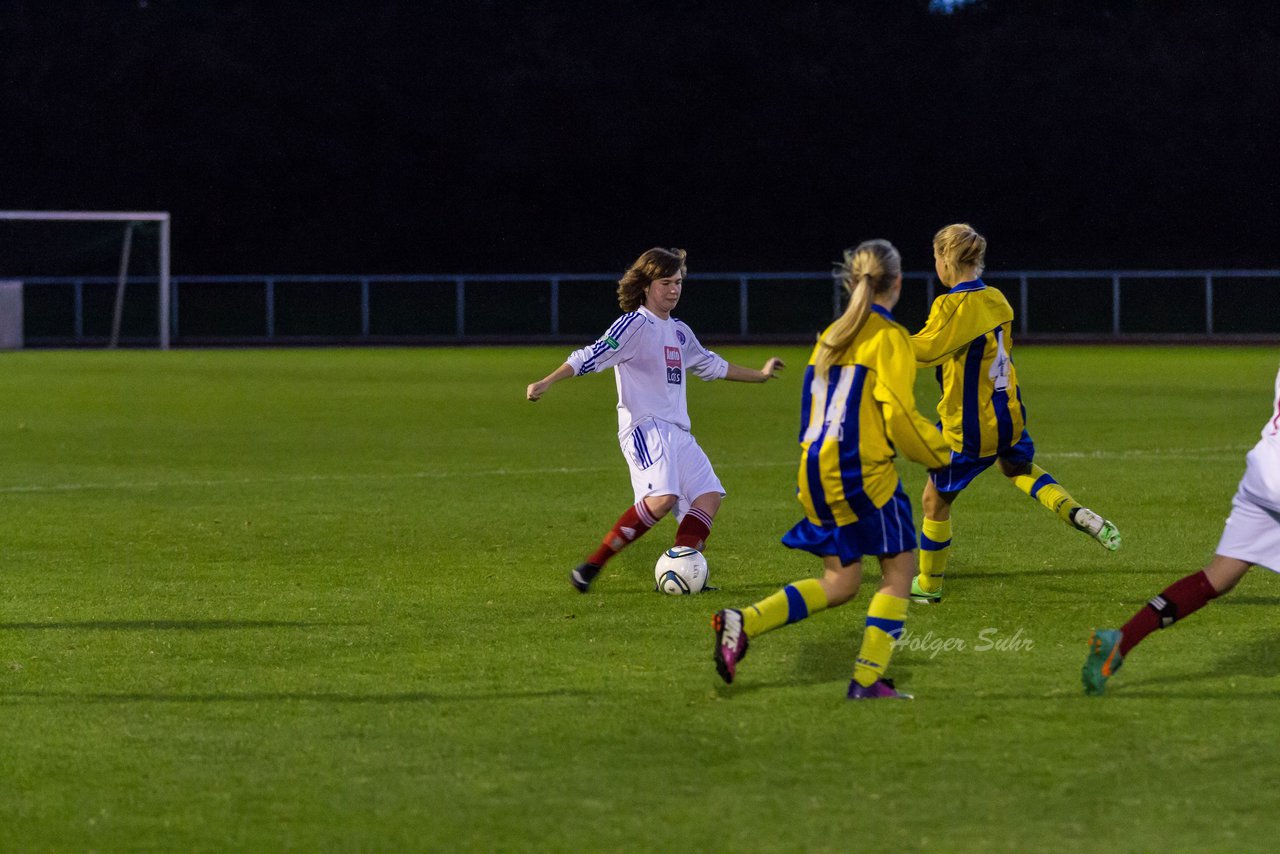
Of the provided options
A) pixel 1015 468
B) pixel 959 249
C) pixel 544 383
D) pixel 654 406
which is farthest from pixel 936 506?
pixel 544 383

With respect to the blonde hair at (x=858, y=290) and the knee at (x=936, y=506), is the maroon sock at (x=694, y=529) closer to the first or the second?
the knee at (x=936, y=506)

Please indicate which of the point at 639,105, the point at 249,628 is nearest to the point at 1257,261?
the point at 639,105

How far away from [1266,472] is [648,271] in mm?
3320

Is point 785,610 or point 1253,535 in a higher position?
point 1253,535

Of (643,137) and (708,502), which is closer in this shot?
(708,502)

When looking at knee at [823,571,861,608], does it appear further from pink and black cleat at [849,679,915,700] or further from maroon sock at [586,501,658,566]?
maroon sock at [586,501,658,566]

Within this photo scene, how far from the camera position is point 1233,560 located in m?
5.84

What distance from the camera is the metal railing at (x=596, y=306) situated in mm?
41531

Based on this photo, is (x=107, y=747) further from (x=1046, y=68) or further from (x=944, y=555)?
(x=1046, y=68)

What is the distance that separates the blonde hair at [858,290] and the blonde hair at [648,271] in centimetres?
245

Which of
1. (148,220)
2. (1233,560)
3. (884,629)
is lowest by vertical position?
(884,629)

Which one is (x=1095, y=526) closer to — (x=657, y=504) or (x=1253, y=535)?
(x=657, y=504)

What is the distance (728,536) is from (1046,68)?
45922mm

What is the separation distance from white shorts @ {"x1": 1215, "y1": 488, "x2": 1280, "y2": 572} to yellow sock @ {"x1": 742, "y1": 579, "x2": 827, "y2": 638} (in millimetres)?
1295
